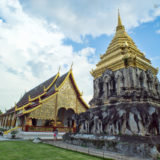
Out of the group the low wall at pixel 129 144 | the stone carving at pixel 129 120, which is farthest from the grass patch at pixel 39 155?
the stone carving at pixel 129 120

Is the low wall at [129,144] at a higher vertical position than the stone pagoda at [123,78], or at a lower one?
lower

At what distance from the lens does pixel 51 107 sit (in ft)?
42.9

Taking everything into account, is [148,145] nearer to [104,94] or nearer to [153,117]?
[153,117]

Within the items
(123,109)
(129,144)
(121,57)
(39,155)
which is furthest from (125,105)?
(39,155)

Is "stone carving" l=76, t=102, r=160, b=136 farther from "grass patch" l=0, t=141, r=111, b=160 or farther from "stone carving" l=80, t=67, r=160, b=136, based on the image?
"grass patch" l=0, t=141, r=111, b=160

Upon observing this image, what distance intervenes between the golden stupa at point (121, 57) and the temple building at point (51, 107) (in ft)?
19.0

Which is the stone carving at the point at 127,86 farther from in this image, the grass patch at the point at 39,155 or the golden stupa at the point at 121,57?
the grass patch at the point at 39,155

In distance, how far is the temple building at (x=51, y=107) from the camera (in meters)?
11.9

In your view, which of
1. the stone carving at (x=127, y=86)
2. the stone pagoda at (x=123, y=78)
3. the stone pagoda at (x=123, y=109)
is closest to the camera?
the stone pagoda at (x=123, y=109)

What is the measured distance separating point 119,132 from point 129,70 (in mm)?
3102

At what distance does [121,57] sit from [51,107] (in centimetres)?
836

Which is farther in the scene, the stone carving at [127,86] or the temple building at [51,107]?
the temple building at [51,107]

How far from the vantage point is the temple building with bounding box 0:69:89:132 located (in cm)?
1188

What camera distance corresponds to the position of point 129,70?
689 centimetres
